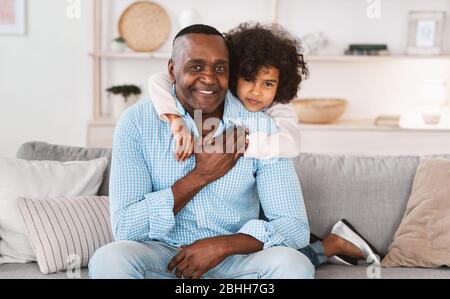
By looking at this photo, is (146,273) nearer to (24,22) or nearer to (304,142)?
A: (304,142)

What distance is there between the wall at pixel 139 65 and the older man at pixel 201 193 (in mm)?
2259

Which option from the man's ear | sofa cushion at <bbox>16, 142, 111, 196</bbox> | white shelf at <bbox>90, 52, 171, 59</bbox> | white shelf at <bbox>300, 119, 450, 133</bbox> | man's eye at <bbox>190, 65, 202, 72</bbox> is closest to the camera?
man's eye at <bbox>190, 65, 202, 72</bbox>

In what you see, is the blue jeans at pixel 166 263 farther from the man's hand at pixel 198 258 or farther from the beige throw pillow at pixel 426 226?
the beige throw pillow at pixel 426 226

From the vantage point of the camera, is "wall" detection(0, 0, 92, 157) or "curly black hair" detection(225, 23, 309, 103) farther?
"wall" detection(0, 0, 92, 157)

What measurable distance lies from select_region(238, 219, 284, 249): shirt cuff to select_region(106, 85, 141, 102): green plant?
2296mm

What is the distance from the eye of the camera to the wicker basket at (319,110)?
12.3ft

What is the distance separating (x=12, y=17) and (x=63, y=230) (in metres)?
2.42

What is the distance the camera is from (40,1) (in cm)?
398

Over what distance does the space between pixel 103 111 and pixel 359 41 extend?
166 cm

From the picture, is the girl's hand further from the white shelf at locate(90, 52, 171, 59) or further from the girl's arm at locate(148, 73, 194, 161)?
the white shelf at locate(90, 52, 171, 59)

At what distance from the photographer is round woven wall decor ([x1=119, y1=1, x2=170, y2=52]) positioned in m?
3.98

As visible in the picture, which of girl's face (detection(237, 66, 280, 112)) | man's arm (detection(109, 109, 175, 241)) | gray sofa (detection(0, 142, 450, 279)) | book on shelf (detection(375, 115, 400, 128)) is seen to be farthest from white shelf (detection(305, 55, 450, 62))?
man's arm (detection(109, 109, 175, 241))

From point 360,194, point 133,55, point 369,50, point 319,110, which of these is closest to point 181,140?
point 360,194

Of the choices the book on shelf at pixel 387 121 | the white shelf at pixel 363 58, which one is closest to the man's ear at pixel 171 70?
the white shelf at pixel 363 58
